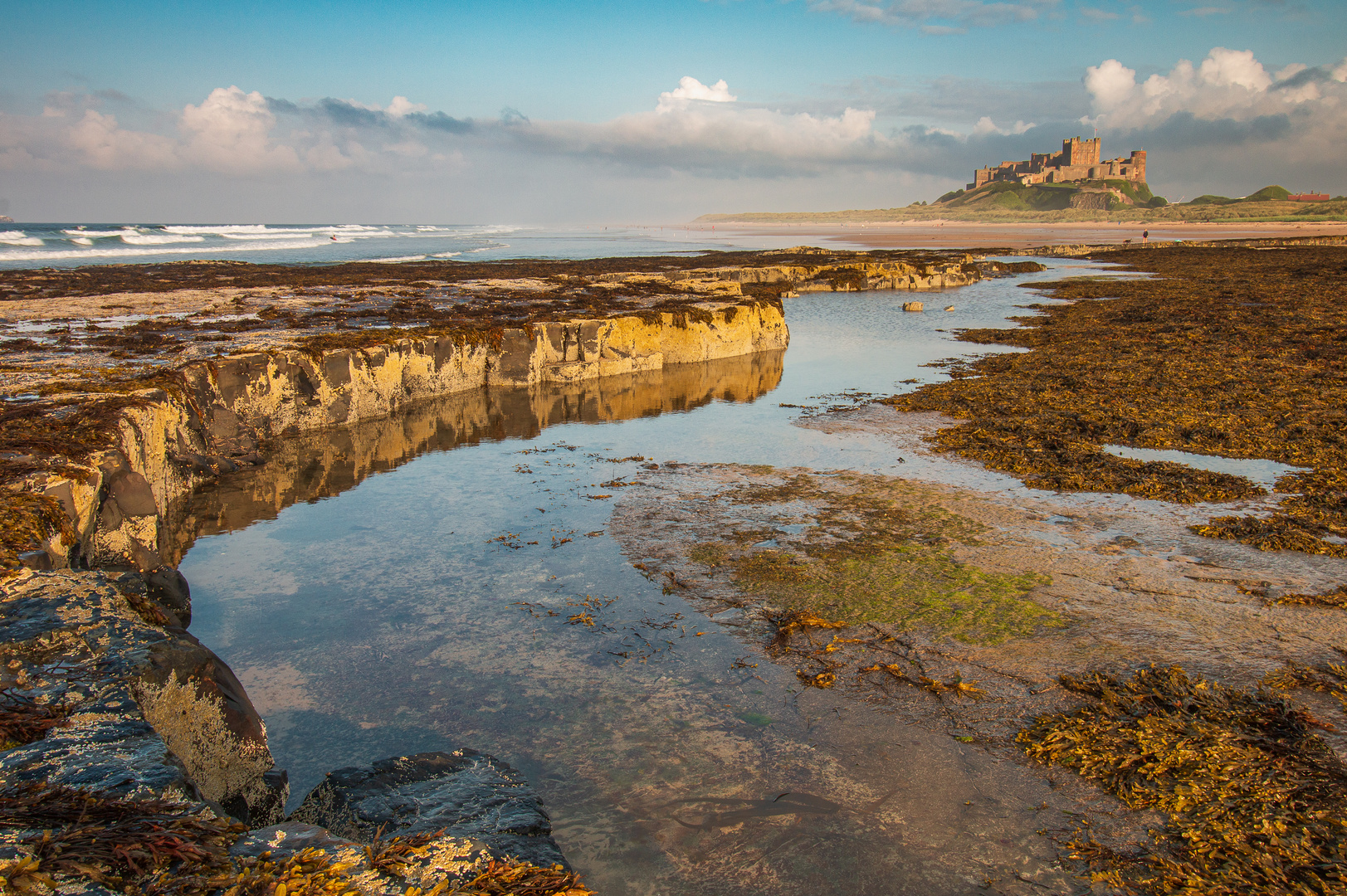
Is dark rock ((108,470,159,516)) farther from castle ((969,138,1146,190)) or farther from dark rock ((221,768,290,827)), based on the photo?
castle ((969,138,1146,190))

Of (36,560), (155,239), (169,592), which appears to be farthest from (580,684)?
(155,239)

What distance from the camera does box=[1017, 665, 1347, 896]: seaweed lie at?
3109mm

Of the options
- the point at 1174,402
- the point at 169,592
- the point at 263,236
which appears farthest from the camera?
the point at 263,236

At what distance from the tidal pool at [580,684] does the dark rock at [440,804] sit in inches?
14.9

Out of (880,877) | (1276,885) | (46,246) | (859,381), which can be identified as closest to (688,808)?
(880,877)

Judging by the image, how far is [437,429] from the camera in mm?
11195

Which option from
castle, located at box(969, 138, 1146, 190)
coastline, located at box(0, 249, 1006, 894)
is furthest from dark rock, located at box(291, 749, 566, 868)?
castle, located at box(969, 138, 1146, 190)

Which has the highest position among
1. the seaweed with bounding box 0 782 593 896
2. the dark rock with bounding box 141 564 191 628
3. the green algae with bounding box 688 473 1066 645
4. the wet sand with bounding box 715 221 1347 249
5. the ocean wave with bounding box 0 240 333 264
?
the wet sand with bounding box 715 221 1347 249

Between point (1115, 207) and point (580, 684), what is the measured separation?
19818cm

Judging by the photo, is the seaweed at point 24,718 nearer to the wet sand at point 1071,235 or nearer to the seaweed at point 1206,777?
the seaweed at point 1206,777

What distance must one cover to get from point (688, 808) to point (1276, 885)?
8.49ft

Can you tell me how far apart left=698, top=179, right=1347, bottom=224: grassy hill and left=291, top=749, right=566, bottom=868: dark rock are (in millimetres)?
152389

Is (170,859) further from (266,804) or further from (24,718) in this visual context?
(266,804)

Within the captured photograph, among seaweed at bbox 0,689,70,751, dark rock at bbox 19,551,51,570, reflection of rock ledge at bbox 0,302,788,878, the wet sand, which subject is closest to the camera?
seaweed at bbox 0,689,70,751
